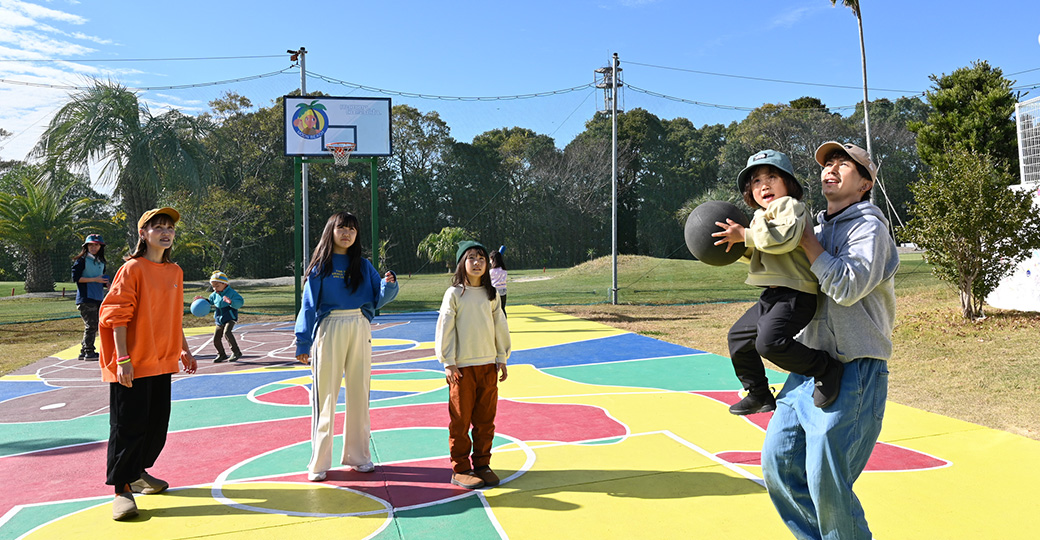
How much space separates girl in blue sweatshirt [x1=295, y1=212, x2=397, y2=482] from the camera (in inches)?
171

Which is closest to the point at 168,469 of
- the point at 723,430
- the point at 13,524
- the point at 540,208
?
the point at 13,524

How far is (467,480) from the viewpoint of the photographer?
163 inches

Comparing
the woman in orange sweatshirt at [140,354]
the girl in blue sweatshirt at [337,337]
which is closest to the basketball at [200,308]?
the woman in orange sweatshirt at [140,354]

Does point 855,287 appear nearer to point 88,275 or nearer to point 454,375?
point 454,375

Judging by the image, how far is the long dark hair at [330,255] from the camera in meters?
4.41

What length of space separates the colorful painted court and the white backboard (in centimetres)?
777

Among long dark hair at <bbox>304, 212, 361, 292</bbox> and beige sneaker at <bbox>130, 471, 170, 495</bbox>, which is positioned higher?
long dark hair at <bbox>304, 212, 361, 292</bbox>

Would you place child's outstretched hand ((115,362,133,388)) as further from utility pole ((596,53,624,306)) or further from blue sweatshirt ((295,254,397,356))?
utility pole ((596,53,624,306))

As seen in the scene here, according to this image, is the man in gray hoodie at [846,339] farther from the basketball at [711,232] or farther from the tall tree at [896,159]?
the tall tree at [896,159]

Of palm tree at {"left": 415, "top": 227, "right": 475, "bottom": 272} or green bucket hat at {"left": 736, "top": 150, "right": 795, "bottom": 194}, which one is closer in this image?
green bucket hat at {"left": 736, "top": 150, "right": 795, "bottom": 194}

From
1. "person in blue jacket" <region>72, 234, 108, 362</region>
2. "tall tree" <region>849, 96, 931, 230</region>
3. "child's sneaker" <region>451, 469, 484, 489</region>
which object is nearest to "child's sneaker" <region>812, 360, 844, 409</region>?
"child's sneaker" <region>451, 469, 484, 489</region>

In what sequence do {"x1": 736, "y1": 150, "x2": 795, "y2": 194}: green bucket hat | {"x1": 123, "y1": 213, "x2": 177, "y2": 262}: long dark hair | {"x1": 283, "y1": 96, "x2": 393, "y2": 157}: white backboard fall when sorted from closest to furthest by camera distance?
{"x1": 736, "y1": 150, "x2": 795, "y2": 194}: green bucket hat
{"x1": 123, "y1": 213, "x2": 177, "y2": 262}: long dark hair
{"x1": 283, "y1": 96, "x2": 393, "y2": 157}: white backboard

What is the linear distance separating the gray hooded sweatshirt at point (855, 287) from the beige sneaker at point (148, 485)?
3.91 m

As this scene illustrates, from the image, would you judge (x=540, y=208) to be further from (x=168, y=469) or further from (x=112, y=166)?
(x=168, y=469)
